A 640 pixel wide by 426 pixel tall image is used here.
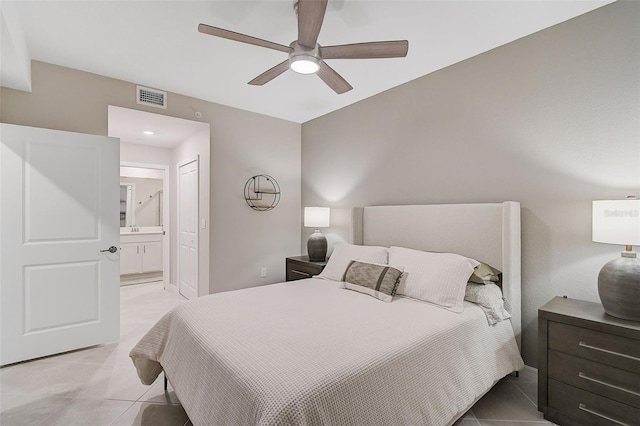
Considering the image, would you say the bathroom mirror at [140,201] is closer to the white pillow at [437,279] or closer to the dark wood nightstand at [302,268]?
A: the dark wood nightstand at [302,268]

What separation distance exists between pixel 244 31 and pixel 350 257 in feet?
6.97

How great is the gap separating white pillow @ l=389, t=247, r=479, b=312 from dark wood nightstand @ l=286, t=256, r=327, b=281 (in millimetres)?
1230

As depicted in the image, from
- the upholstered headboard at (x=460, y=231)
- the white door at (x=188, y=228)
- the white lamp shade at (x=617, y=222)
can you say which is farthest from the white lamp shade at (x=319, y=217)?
the white lamp shade at (x=617, y=222)

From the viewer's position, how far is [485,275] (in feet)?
7.43

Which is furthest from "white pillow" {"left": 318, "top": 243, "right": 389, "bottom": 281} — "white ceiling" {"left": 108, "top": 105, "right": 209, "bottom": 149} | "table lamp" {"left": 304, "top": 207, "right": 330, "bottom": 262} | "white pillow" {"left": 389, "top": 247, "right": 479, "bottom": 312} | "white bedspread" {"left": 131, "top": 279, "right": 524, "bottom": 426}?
"white ceiling" {"left": 108, "top": 105, "right": 209, "bottom": 149}

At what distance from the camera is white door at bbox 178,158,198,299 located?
421 cm

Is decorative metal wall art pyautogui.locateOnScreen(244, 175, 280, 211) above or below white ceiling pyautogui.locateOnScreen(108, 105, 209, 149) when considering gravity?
below

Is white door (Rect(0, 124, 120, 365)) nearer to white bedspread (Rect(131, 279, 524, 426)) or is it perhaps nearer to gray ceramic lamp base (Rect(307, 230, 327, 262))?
white bedspread (Rect(131, 279, 524, 426))

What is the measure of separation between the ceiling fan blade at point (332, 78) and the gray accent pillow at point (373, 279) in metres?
1.46

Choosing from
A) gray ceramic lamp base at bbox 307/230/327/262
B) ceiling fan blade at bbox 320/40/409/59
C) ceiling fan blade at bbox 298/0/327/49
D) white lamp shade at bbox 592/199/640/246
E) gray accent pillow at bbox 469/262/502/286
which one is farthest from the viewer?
gray ceramic lamp base at bbox 307/230/327/262

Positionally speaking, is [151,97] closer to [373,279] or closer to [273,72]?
[273,72]

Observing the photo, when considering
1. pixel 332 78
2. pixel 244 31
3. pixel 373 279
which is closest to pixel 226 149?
pixel 244 31

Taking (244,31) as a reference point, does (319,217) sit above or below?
below

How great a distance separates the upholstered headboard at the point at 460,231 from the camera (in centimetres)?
228
